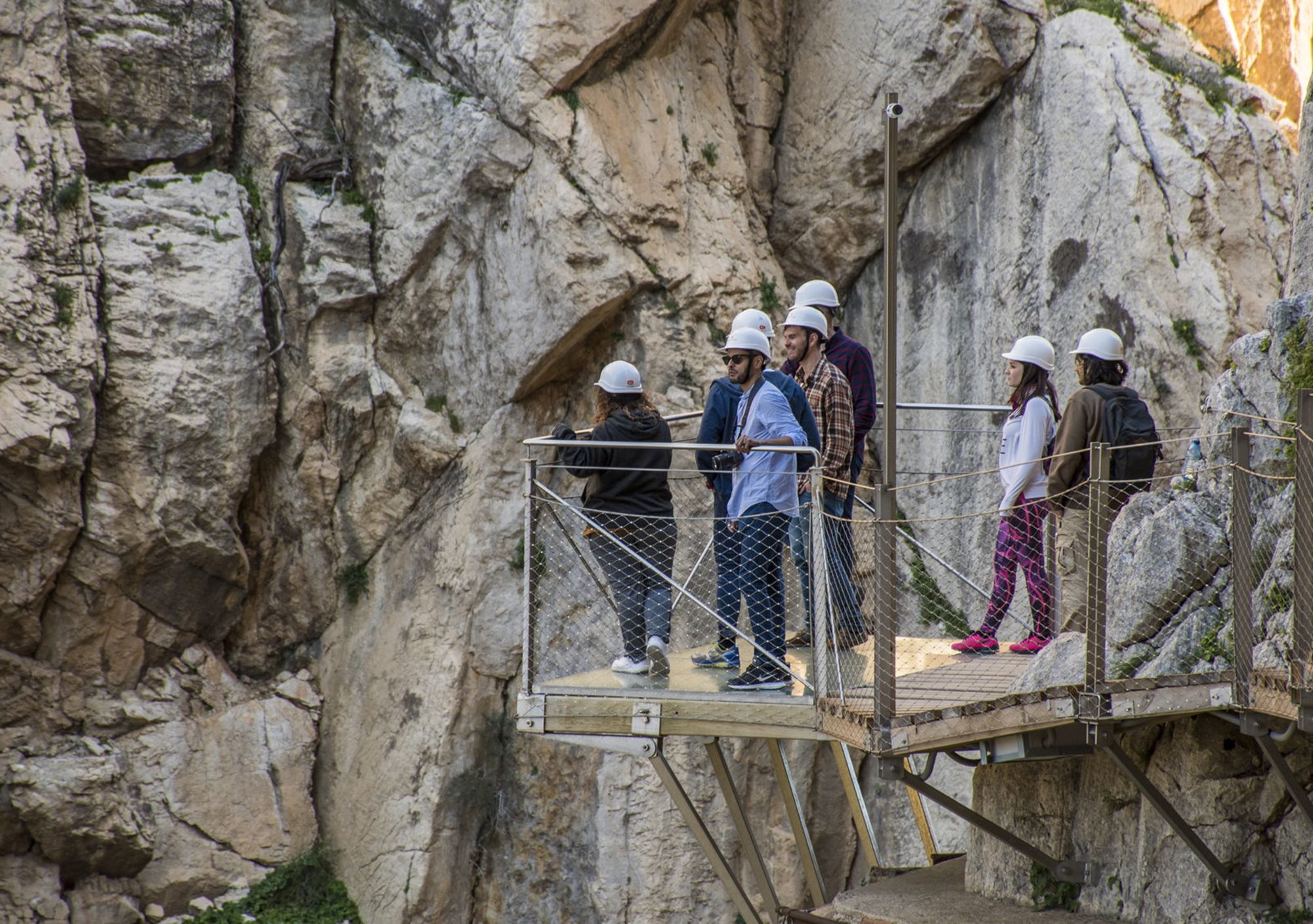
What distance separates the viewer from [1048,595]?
7402 mm

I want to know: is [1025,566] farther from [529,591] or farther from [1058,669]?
[529,591]

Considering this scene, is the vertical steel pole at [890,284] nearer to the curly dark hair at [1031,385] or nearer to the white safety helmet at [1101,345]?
the white safety helmet at [1101,345]

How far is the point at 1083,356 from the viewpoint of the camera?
7344 millimetres

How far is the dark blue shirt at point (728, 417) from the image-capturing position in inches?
288

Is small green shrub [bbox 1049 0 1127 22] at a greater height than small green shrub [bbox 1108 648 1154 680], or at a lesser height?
greater

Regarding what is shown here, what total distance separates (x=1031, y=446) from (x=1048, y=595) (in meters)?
0.80

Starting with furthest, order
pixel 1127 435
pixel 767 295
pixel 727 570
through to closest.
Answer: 1. pixel 767 295
2. pixel 727 570
3. pixel 1127 435

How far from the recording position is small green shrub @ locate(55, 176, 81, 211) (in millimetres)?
12156

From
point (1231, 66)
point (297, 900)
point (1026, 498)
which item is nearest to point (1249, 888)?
point (1026, 498)

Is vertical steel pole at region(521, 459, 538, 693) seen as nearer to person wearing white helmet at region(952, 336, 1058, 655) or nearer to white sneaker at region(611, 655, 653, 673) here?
white sneaker at region(611, 655, 653, 673)

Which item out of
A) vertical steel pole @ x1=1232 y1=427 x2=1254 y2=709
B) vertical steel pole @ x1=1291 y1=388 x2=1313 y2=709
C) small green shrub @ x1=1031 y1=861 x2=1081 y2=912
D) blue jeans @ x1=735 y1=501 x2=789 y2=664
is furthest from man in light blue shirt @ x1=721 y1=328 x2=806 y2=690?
vertical steel pole @ x1=1291 y1=388 x2=1313 y2=709

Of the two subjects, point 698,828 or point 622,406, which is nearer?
point 622,406

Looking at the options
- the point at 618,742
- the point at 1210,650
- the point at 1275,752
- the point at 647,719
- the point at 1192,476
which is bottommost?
the point at 618,742

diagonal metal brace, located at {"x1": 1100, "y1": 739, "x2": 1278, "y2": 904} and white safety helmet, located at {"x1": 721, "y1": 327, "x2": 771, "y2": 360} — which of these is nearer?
diagonal metal brace, located at {"x1": 1100, "y1": 739, "x2": 1278, "y2": 904}
